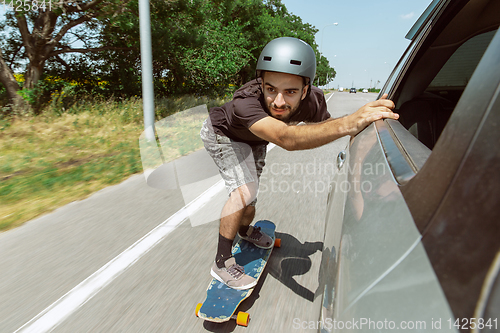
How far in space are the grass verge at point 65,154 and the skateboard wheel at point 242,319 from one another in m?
3.07

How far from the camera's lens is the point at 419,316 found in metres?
0.62

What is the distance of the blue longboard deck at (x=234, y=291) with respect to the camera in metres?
2.15

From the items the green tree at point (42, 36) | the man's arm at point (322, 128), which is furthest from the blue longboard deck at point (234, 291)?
the green tree at point (42, 36)

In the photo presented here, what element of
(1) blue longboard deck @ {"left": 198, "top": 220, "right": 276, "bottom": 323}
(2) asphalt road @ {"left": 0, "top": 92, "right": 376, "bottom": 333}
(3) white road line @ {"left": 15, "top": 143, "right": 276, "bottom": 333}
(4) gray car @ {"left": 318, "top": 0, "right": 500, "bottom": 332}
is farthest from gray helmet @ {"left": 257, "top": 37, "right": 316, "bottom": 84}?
(3) white road line @ {"left": 15, "top": 143, "right": 276, "bottom": 333}

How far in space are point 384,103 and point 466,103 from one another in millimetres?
840

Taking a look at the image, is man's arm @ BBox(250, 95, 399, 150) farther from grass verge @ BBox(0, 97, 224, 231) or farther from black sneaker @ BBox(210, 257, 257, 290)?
A: grass verge @ BBox(0, 97, 224, 231)

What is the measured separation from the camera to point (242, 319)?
2.16 metres

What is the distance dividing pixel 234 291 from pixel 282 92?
1521 mm

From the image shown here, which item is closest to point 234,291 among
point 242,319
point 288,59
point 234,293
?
point 234,293

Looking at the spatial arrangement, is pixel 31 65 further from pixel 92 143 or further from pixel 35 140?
pixel 92 143

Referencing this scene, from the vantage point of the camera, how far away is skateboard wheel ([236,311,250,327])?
2.16 m

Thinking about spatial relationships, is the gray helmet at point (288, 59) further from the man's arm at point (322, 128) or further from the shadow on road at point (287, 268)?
the shadow on road at point (287, 268)

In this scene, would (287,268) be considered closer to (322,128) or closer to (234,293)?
(234,293)

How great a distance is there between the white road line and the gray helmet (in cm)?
206
